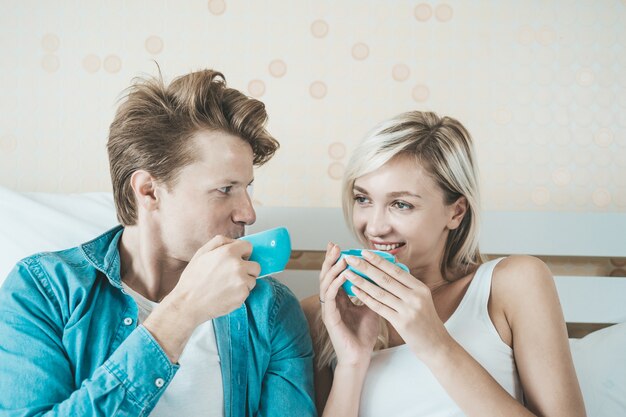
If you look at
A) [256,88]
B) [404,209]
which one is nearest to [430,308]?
[404,209]

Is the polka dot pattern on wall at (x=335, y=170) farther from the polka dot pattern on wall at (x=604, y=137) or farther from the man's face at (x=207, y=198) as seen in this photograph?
the polka dot pattern on wall at (x=604, y=137)

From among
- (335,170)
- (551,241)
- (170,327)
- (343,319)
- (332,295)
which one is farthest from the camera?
(335,170)

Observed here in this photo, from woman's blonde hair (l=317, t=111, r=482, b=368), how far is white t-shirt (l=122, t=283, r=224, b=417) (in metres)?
0.31

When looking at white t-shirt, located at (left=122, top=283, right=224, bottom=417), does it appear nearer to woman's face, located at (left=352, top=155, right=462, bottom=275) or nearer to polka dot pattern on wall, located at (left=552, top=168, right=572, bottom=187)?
woman's face, located at (left=352, top=155, right=462, bottom=275)

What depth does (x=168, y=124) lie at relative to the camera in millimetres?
1298

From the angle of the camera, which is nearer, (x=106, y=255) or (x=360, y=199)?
(x=106, y=255)

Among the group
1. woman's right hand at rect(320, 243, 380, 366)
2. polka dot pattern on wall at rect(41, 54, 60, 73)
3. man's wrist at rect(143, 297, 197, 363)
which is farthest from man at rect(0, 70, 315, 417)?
polka dot pattern on wall at rect(41, 54, 60, 73)

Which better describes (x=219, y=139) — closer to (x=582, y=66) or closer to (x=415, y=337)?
(x=415, y=337)

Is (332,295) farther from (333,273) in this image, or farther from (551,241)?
(551,241)

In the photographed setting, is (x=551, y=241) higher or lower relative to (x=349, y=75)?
lower

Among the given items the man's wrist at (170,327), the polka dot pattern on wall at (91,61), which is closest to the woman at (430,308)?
the man's wrist at (170,327)

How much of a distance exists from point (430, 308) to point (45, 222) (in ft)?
3.32

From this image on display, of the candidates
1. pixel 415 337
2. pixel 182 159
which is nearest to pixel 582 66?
pixel 415 337

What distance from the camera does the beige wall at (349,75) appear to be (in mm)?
1870
